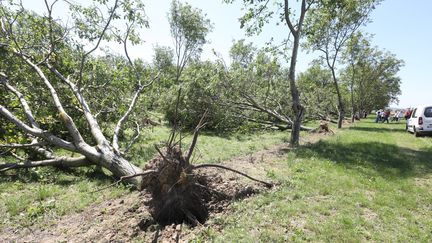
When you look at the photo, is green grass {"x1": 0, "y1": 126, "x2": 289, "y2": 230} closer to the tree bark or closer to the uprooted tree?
the uprooted tree

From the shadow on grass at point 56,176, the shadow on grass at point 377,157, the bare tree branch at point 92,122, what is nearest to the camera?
the shadow on grass at point 56,176

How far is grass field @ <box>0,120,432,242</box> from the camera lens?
4.14 m

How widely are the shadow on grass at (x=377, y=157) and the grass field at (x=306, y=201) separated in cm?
4

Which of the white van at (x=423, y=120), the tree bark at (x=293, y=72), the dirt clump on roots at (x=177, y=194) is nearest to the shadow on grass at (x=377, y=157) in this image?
the tree bark at (x=293, y=72)

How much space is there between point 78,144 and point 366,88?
34.5 metres

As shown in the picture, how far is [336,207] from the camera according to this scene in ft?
16.4

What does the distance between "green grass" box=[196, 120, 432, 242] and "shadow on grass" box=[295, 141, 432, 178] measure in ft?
0.18

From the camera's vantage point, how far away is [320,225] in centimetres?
431

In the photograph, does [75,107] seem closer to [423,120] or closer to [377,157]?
[377,157]

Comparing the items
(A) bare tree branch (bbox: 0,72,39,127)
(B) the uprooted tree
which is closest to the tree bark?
(B) the uprooted tree

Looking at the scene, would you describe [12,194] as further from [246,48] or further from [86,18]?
[246,48]

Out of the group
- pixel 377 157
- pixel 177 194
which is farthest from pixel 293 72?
pixel 177 194

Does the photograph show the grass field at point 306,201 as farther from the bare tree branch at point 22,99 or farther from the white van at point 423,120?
the white van at point 423,120

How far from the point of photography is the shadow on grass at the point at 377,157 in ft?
25.2
